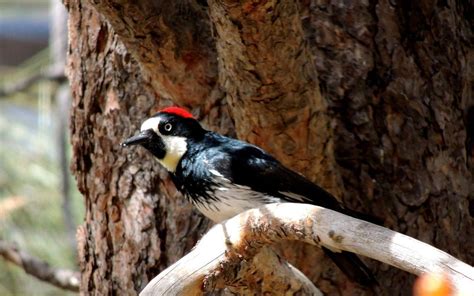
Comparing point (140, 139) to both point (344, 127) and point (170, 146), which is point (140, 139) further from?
point (344, 127)

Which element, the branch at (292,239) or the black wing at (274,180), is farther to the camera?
the black wing at (274,180)

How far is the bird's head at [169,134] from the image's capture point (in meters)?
2.59

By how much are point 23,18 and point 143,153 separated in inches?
163

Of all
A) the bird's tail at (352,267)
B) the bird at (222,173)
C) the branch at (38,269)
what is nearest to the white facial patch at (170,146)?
the bird at (222,173)

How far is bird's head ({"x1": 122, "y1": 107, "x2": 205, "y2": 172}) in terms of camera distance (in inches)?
102

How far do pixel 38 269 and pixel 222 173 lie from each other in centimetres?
90

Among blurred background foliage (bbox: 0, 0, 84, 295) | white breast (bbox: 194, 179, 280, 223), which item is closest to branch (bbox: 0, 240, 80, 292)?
white breast (bbox: 194, 179, 280, 223)

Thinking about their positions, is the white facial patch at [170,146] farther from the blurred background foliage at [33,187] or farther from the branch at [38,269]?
the blurred background foliage at [33,187]

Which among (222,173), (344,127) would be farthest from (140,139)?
(344,127)

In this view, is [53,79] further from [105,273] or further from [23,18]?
[23,18]

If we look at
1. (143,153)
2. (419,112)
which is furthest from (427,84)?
(143,153)

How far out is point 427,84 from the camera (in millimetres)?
2715

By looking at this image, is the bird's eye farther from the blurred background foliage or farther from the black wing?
the blurred background foliage

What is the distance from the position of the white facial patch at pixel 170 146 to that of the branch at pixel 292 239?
602 millimetres
